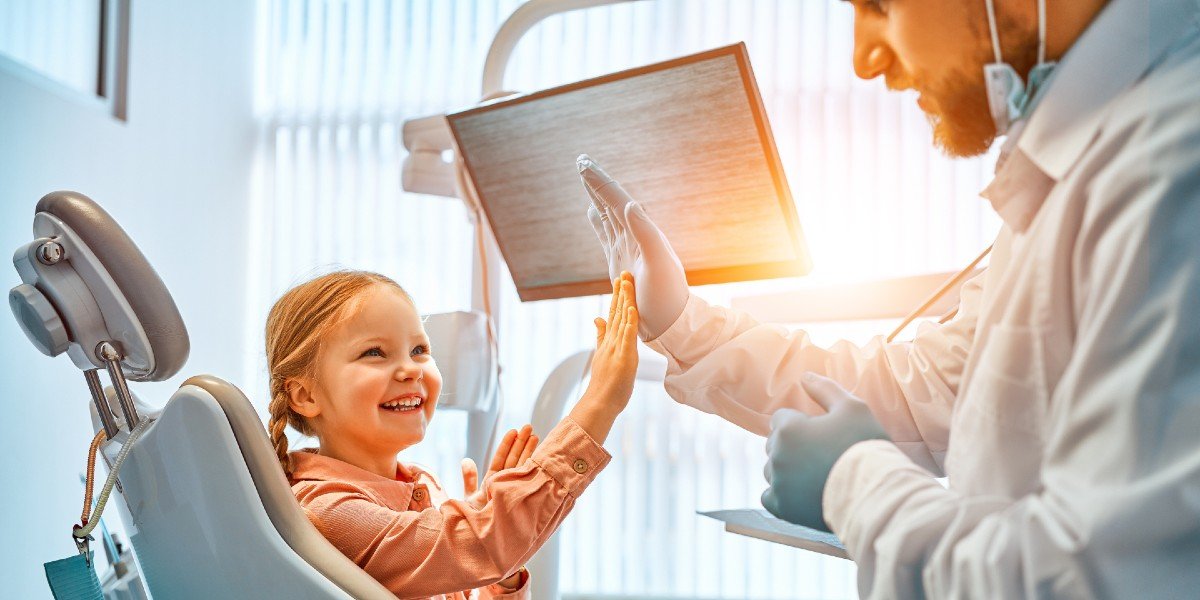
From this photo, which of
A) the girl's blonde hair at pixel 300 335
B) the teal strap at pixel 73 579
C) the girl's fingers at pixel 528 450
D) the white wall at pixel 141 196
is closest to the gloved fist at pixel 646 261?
→ the girl's fingers at pixel 528 450

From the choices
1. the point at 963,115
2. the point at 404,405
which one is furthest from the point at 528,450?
the point at 963,115

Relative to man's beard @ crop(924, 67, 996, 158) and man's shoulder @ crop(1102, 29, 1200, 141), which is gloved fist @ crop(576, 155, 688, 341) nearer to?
man's beard @ crop(924, 67, 996, 158)

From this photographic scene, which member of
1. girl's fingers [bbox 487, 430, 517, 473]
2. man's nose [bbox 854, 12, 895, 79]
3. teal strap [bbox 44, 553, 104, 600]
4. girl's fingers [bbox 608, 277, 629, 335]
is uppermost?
man's nose [bbox 854, 12, 895, 79]

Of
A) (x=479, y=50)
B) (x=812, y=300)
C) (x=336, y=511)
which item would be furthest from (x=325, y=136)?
(x=336, y=511)

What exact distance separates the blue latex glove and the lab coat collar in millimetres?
161

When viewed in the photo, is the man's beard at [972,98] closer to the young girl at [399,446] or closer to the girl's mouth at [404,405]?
the young girl at [399,446]

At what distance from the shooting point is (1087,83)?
0.55 meters

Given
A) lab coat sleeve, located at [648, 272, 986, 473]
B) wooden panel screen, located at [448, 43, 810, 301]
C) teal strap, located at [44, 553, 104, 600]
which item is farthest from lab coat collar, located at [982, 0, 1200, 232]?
teal strap, located at [44, 553, 104, 600]

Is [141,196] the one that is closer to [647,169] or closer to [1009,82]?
[647,169]

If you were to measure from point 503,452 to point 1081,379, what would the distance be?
85 centimetres

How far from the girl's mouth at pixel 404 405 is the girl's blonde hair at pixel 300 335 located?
114 millimetres

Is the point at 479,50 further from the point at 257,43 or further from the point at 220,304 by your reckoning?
the point at 220,304

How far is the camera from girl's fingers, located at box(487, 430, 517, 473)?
1.24 meters

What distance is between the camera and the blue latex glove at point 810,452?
0.62 meters
